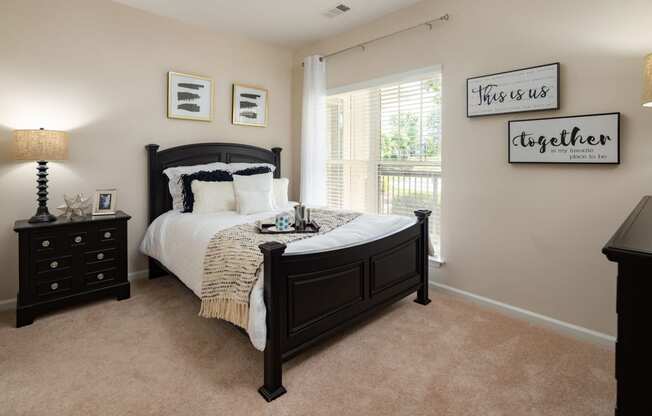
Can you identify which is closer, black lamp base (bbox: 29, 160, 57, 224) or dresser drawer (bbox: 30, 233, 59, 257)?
dresser drawer (bbox: 30, 233, 59, 257)

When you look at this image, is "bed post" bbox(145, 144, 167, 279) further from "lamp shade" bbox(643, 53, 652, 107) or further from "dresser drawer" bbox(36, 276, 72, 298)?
"lamp shade" bbox(643, 53, 652, 107)

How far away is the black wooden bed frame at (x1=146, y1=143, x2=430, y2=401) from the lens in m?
1.81

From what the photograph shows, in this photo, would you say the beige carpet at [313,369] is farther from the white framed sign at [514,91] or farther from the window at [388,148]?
the white framed sign at [514,91]

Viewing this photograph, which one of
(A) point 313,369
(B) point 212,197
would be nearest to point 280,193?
(B) point 212,197

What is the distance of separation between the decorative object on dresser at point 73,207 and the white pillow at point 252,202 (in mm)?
1253

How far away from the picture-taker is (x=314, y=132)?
4129 mm

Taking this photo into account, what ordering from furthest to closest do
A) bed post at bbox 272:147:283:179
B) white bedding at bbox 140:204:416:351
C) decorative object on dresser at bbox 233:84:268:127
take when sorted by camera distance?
bed post at bbox 272:147:283:179
decorative object on dresser at bbox 233:84:268:127
white bedding at bbox 140:204:416:351

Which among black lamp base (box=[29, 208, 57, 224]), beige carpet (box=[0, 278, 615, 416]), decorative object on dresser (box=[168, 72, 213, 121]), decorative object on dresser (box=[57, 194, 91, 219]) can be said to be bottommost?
beige carpet (box=[0, 278, 615, 416])

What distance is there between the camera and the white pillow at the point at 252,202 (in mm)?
3168

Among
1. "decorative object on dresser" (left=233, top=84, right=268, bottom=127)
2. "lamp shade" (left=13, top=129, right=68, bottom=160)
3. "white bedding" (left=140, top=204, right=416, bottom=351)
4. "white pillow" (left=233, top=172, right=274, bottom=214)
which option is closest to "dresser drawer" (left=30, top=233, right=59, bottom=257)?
"lamp shade" (left=13, top=129, right=68, bottom=160)

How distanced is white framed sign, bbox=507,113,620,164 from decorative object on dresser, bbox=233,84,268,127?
2.71m

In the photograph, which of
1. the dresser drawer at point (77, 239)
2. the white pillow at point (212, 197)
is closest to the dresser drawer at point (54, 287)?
the dresser drawer at point (77, 239)

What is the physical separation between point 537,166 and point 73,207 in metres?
3.54

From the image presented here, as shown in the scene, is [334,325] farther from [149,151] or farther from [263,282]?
[149,151]
